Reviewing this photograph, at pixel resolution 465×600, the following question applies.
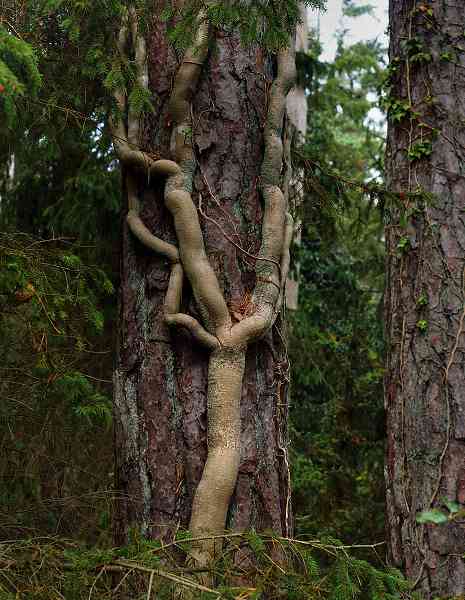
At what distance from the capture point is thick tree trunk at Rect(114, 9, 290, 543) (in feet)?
8.50

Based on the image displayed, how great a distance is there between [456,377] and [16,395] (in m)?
2.56

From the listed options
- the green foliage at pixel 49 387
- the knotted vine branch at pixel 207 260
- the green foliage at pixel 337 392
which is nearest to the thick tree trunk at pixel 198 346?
the knotted vine branch at pixel 207 260

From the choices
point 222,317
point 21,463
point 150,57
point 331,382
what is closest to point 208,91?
point 150,57

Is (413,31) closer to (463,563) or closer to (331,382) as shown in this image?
(463,563)

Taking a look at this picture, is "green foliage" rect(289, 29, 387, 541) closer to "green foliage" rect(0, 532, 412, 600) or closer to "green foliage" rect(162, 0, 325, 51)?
"green foliage" rect(162, 0, 325, 51)

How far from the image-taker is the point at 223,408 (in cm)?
256

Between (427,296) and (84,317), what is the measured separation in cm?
206

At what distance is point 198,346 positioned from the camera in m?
2.67

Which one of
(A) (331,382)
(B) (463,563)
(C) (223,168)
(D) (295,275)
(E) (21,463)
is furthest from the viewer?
(A) (331,382)

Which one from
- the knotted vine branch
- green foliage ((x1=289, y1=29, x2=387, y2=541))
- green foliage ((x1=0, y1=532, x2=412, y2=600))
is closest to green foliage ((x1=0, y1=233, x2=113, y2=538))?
the knotted vine branch

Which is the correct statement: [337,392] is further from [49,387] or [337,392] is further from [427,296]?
[49,387]

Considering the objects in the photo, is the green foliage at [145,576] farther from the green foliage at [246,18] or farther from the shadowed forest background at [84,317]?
the green foliage at [246,18]

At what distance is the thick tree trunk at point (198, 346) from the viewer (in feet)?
8.50

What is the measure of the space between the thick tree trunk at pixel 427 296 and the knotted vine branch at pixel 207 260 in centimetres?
139
